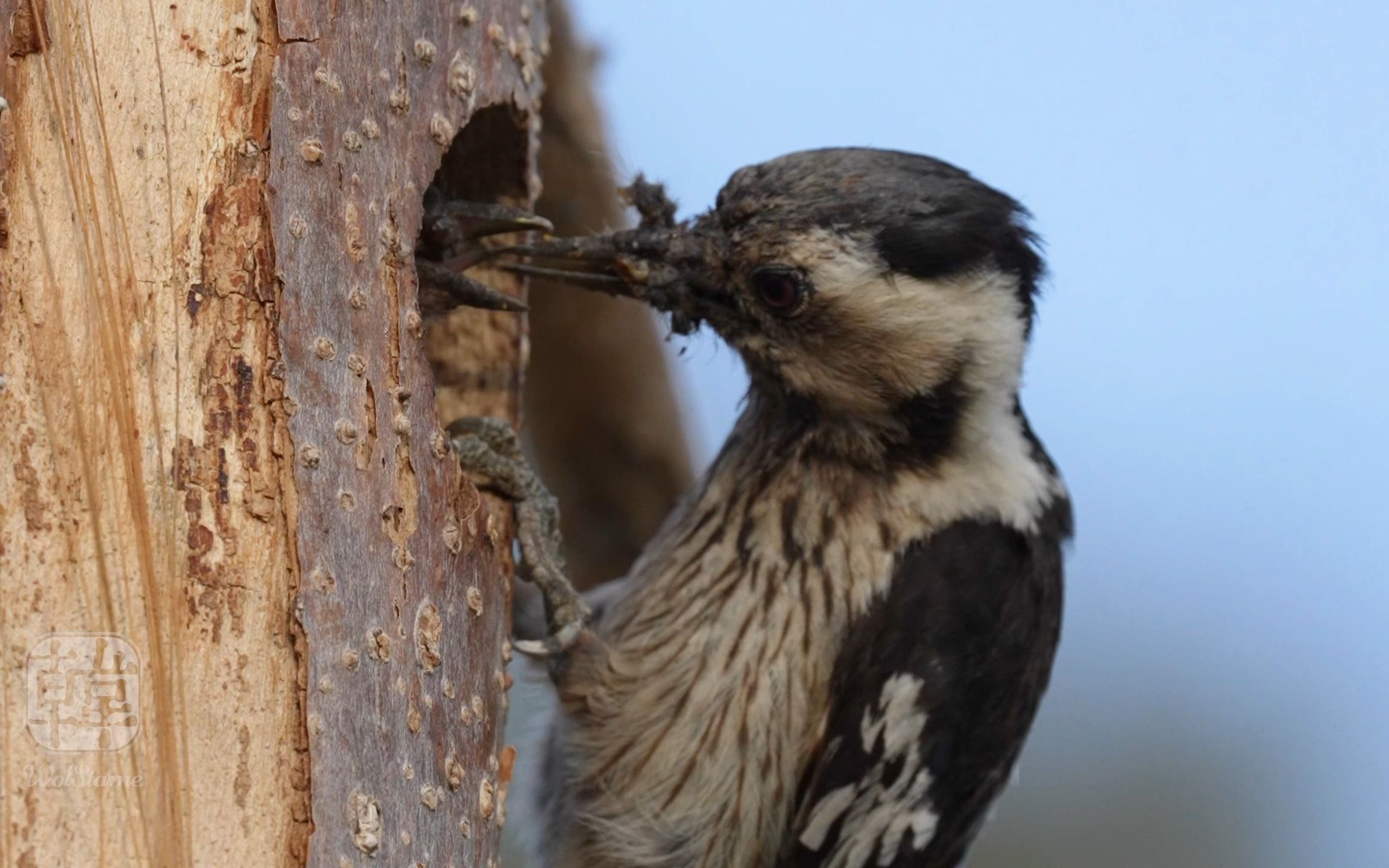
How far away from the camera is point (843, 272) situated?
2.31 metres

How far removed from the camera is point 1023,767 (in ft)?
21.8

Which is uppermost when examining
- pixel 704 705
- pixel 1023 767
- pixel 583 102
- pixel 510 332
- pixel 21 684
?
pixel 583 102

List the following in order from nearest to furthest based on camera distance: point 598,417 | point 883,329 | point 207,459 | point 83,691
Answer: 1. point 83,691
2. point 207,459
3. point 883,329
4. point 598,417

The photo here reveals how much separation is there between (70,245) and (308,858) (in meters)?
0.70

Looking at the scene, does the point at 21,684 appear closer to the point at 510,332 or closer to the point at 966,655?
the point at 510,332

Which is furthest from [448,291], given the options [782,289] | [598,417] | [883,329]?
[598,417]

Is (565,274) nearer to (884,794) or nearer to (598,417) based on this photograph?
(884,794)

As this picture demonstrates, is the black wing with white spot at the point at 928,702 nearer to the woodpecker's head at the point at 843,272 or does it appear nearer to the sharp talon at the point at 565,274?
the woodpecker's head at the point at 843,272

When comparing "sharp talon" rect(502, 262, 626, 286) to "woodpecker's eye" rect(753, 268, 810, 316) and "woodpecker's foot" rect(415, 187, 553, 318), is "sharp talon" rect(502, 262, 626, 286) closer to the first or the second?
"woodpecker's foot" rect(415, 187, 553, 318)

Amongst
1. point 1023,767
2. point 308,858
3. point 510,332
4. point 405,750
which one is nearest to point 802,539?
point 510,332

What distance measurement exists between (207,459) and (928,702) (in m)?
1.35

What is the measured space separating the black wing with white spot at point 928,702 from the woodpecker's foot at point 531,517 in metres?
0.48

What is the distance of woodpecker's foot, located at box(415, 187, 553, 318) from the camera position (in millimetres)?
2223

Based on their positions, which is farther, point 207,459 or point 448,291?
point 448,291
